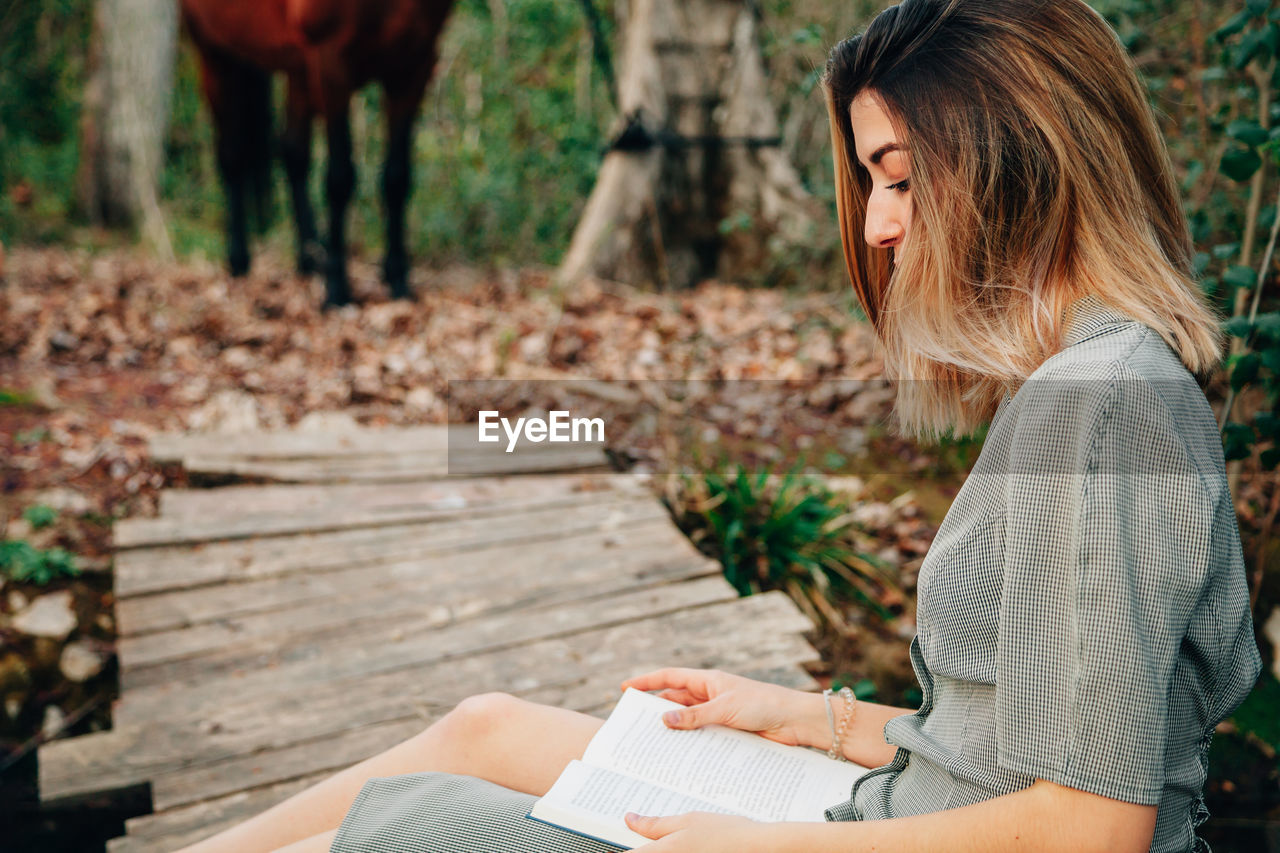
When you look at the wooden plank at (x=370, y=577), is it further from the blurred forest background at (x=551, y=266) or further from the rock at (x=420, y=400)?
the rock at (x=420, y=400)

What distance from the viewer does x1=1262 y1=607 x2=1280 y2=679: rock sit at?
10.5 feet

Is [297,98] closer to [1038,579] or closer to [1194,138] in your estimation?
[1194,138]

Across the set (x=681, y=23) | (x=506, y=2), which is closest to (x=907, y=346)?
(x=681, y=23)

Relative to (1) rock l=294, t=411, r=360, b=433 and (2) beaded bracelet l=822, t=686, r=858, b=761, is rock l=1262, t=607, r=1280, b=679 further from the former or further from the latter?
(1) rock l=294, t=411, r=360, b=433

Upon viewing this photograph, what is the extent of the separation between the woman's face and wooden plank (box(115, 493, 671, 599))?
222 centimetres

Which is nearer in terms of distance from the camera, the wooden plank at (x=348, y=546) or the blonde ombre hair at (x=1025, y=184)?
the blonde ombre hair at (x=1025, y=184)

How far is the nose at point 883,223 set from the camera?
1.33 meters

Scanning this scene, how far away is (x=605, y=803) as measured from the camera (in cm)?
130

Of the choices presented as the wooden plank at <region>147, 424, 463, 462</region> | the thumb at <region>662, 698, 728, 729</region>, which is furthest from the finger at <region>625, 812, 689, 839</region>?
the wooden plank at <region>147, 424, 463, 462</region>

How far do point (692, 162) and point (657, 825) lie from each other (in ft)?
19.8

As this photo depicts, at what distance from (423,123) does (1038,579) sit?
383 inches

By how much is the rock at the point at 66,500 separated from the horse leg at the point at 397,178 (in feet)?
9.09

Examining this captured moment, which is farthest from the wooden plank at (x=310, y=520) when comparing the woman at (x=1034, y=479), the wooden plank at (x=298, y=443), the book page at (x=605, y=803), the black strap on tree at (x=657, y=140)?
the black strap on tree at (x=657, y=140)

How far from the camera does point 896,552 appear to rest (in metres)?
3.73
